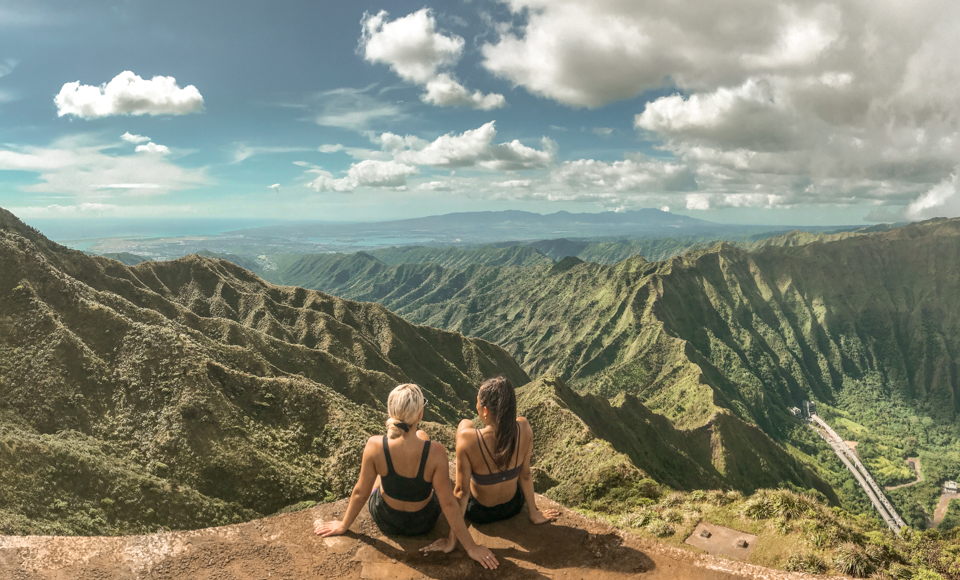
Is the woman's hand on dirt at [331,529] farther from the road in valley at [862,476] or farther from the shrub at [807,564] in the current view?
the road in valley at [862,476]

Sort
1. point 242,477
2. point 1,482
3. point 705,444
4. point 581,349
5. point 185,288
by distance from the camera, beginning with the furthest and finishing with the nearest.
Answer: point 581,349
point 185,288
point 705,444
point 242,477
point 1,482

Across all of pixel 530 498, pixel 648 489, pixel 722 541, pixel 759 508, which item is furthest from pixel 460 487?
pixel 648 489

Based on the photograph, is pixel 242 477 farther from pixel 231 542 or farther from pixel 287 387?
pixel 231 542

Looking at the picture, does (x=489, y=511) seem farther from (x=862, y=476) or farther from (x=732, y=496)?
(x=862, y=476)

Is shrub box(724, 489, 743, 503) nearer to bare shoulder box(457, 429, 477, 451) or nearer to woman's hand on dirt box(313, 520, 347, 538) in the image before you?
bare shoulder box(457, 429, 477, 451)

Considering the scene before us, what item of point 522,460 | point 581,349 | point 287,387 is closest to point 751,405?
point 581,349

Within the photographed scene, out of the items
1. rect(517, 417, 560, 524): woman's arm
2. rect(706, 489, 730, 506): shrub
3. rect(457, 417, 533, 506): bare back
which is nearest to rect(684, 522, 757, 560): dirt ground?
rect(706, 489, 730, 506): shrub

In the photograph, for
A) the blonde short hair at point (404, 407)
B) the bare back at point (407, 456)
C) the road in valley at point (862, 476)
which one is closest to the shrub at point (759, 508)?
the bare back at point (407, 456)
